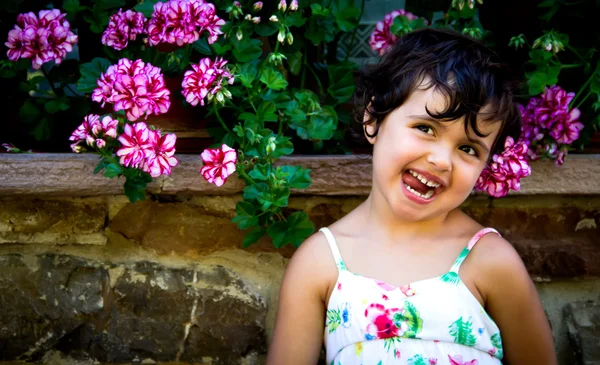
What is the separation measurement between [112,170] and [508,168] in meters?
0.85

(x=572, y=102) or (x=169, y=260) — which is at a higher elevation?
(x=572, y=102)

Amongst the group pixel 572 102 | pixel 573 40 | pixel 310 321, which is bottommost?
pixel 310 321

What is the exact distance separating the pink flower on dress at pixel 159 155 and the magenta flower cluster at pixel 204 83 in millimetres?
108

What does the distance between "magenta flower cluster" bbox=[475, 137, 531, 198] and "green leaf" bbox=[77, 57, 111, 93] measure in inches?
36.3

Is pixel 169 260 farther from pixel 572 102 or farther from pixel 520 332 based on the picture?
pixel 572 102

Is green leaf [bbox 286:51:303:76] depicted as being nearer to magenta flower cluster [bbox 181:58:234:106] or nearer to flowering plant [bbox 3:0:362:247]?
flowering plant [bbox 3:0:362:247]

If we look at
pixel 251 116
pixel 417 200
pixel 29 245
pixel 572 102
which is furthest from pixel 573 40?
pixel 29 245

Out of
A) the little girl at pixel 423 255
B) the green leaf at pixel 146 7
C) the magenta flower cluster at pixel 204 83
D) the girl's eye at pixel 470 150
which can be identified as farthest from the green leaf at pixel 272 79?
the girl's eye at pixel 470 150

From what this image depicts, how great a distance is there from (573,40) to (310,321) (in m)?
1.00

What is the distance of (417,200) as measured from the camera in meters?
1.39

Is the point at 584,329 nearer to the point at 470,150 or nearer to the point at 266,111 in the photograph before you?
the point at 470,150

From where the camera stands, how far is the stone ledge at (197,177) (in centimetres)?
158

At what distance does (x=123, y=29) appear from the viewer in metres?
1.64

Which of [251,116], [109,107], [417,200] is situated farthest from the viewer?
[109,107]
